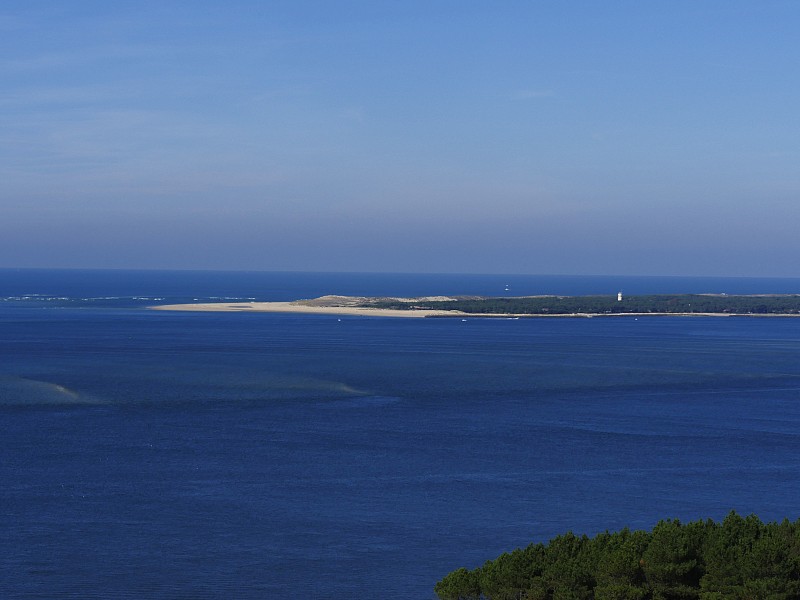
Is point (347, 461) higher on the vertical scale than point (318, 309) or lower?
lower

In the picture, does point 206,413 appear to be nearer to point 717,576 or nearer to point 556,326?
point 717,576

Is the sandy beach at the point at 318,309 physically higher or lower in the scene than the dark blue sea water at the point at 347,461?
higher

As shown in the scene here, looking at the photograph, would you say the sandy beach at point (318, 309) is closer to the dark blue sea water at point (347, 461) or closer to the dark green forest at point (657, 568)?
the dark blue sea water at point (347, 461)

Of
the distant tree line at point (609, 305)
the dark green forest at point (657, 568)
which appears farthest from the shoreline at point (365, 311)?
the dark green forest at point (657, 568)

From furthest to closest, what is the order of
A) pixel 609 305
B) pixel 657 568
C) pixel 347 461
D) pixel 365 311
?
1. pixel 609 305
2. pixel 365 311
3. pixel 347 461
4. pixel 657 568

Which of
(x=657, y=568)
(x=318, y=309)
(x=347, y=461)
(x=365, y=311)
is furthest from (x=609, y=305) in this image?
(x=657, y=568)

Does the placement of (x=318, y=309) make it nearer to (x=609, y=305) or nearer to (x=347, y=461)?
(x=609, y=305)
